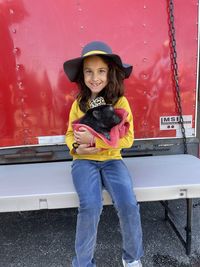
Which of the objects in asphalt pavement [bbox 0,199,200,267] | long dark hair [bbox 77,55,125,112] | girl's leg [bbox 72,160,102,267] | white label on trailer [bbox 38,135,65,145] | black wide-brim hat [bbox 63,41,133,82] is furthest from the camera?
white label on trailer [bbox 38,135,65,145]

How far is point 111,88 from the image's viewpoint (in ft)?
7.14

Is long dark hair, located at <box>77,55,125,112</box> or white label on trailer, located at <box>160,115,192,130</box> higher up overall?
long dark hair, located at <box>77,55,125,112</box>

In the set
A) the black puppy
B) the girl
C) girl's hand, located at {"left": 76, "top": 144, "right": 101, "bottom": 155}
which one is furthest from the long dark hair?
girl's hand, located at {"left": 76, "top": 144, "right": 101, "bottom": 155}

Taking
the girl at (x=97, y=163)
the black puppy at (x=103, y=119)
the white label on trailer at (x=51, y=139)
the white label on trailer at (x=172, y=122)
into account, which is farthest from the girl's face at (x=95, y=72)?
the white label on trailer at (x=172, y=122)

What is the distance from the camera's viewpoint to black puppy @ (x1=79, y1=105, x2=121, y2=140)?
204 centimetres

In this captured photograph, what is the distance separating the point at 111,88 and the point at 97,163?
50 cm

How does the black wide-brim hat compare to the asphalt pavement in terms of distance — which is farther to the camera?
the asphalt pavement

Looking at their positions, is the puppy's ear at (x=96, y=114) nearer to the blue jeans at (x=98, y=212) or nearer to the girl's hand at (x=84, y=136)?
the girl's hand at (x=84, y=136)

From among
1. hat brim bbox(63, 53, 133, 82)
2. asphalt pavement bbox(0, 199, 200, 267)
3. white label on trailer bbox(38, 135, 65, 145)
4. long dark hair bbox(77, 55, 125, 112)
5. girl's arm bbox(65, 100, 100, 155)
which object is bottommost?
asphalt pavement bbox(0, 199, 200, 267)

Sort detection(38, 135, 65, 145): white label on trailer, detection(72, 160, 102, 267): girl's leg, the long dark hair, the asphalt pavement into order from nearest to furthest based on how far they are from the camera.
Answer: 1. detection(72, 160, 102, 267): girl's leg
2. the long dark hair
3. the asphalt pavement
4. detection(38, 135, 65, 145): white label on trailer

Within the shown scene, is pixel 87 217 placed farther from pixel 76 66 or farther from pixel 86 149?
pixel 76 66

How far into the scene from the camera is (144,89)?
248 cm

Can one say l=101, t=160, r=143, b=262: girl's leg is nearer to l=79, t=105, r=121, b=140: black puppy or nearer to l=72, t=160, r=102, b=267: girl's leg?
l=72, t=160, r=102, b=267: girl's leg

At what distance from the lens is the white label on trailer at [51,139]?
2501mm
